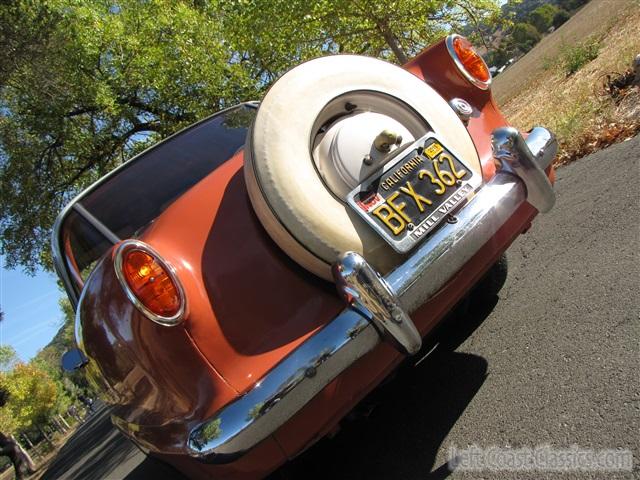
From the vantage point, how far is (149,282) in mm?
1641

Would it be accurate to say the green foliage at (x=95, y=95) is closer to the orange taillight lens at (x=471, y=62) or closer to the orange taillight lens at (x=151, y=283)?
the orange taillight lens at (x=471, y=62)

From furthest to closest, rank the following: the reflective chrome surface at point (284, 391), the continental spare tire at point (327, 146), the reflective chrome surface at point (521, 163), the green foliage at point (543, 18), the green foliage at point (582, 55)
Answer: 1. the green foliage at point (543, 18)
2. the green foliage at point (582, 55)
3. the reflective chrome surface at point (521, 163)
4. the continental spare tire at point (327, 146)
5. the reflective chrome surface at point (284, 391)

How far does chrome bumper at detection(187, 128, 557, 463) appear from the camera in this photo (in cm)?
152

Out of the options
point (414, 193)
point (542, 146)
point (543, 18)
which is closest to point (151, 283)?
point (414, 193)

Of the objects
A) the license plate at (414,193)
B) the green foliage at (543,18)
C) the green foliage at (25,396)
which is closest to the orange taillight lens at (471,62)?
the license plate at (414,193)

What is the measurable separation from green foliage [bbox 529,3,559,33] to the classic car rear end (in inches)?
3380

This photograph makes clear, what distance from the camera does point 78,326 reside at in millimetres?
1966

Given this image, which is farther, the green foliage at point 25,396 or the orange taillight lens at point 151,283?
the green foliage at point 25,396

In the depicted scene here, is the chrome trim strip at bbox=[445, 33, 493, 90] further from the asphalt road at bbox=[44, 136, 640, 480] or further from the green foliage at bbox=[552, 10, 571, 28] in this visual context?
the green foliage at bbox=[552, 10, 571, 28]

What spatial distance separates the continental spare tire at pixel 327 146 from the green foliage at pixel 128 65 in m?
8.37

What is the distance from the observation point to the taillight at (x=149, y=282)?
63.6 inches

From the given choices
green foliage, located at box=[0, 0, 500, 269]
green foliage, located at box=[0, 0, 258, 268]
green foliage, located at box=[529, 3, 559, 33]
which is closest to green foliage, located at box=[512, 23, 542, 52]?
green foliage, located at box=[529, 3, 559, 33]

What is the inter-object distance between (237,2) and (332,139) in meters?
10.6

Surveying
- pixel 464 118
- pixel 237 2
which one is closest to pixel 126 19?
pixel 237 2
